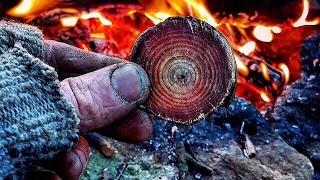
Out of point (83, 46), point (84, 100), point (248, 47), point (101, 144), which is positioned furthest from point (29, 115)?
point (248, 47)

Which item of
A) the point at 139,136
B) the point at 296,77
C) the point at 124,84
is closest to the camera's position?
the point at 124,84

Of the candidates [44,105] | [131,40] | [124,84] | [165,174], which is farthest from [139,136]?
[131,40]

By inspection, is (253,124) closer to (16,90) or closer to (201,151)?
(201,151)

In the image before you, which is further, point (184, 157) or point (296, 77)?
point (296, 77)

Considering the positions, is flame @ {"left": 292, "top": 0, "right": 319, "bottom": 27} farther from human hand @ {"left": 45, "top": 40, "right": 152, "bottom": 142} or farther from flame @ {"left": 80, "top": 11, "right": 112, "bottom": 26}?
human hand @ {"left": 45, "top": 40, "right": 152, "bottom": 142}

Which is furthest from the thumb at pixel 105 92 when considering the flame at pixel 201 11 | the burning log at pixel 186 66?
the flame at pixel 201 11

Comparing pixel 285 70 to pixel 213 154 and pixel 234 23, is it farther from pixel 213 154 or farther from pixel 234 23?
pixel 213 154
